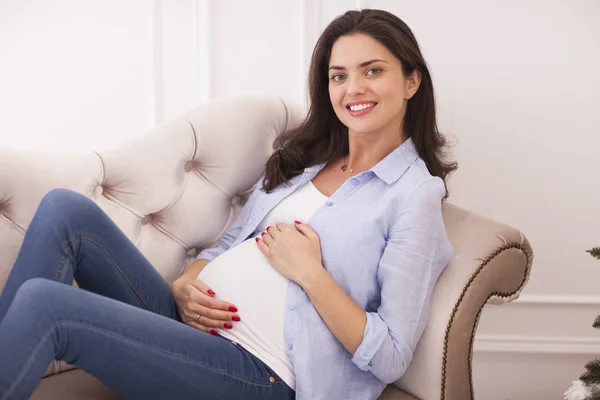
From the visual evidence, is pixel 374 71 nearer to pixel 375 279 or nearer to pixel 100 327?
pixel 375 279

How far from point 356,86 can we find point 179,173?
0.52 m

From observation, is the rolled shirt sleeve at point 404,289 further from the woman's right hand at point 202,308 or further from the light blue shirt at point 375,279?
the woman's right hand at point 202,308

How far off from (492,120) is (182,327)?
3.90ft

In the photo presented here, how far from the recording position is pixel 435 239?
4.40 ft

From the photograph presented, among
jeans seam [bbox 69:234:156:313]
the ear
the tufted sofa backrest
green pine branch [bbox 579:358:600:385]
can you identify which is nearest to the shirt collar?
the ear

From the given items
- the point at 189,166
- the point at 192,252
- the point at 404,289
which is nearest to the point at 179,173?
the point at 189,166

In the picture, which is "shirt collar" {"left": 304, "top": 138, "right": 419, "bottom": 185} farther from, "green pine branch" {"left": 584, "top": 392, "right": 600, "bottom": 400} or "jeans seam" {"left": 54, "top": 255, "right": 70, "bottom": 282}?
"green pine branch" {"left": 584, "top": 392, "right": 600, "bottom": 400}

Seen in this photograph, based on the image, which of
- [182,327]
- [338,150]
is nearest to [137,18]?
[338,150]

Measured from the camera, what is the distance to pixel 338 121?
5.61 feet

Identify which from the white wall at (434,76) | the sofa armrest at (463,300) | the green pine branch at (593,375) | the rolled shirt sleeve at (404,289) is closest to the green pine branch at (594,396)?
the green pine branch at (593,375)

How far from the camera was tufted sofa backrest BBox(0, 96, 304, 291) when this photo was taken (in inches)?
62.1

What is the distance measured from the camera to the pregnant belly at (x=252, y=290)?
54.1 inches

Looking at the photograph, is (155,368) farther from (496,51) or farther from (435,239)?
(496,51)

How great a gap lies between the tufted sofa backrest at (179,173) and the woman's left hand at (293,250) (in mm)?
296
